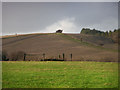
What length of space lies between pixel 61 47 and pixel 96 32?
47.7m

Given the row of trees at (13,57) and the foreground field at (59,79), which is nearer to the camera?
the foreground field at (59,79)

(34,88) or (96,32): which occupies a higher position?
(96,32)

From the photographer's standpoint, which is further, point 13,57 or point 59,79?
point 13,57

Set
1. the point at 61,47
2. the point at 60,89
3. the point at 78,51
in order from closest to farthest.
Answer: the point at 60,89 < the point at 78,51 < the point at 61,47

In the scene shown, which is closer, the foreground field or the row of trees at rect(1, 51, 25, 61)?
the foreground field

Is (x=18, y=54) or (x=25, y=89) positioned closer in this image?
(x=25, y=89)

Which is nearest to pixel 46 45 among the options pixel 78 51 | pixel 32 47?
pixel 32 47

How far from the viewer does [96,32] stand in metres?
97.8

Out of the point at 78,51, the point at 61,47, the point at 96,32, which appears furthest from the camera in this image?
the point at 96,32

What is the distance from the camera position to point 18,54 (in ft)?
130

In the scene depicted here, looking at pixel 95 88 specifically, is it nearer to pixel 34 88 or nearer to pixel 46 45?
pixel 34 88

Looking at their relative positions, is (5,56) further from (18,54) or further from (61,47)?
(61,47)

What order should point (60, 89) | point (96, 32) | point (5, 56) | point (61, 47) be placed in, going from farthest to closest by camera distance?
point (96, 32) < point (61, 47) < point (5, 56) < point (60, 89)

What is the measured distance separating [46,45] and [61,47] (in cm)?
521
